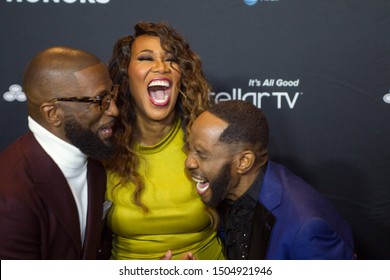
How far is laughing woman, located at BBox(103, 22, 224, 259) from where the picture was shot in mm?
1817

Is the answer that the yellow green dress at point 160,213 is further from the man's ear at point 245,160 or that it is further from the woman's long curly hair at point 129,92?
the man's ear at point 245,160

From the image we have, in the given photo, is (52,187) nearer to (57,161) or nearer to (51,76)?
(57,161)

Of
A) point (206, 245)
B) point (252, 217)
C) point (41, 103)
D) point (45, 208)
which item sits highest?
point (41, 103)

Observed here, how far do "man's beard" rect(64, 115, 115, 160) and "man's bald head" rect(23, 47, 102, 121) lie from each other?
83mm

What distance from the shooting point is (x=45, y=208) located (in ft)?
4.82

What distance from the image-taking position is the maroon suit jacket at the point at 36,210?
1.38 metres

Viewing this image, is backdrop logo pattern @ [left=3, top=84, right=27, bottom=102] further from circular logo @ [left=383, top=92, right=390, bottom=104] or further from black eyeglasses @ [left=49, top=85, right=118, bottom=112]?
circular logo @ [left=383, top=92, right=390, bottom=104]

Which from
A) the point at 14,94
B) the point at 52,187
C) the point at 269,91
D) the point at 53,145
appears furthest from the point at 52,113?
the point at 269,91

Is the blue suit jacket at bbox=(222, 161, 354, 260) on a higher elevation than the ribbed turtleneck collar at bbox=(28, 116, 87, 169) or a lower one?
lower

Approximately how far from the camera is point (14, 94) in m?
2.36

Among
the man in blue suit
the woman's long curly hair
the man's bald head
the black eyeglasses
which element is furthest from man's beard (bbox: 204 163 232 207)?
the man's bald head
